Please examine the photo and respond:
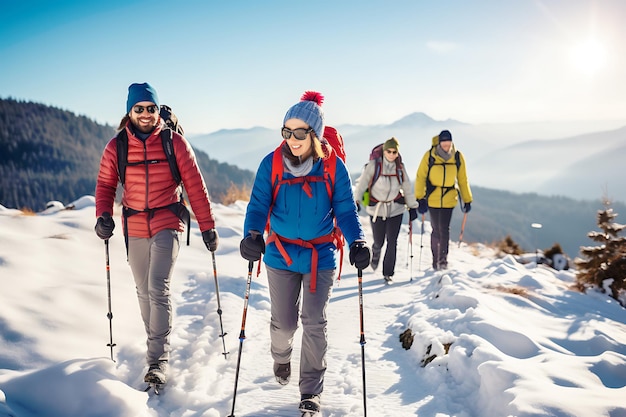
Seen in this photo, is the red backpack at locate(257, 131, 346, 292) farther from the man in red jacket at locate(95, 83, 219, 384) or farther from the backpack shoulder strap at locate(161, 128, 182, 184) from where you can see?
the backpack shoulder strap at locate(161, 128, 182, 184)

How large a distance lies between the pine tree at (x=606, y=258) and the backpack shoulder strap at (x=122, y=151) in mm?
8421

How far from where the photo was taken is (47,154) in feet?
433

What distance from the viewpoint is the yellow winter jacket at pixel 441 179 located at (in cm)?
774

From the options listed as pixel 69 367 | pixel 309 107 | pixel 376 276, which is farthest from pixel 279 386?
pixel 376 276

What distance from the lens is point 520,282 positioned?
718cm

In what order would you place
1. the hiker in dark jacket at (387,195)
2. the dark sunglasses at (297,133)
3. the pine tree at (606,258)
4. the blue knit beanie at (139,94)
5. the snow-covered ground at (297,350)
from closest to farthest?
1. the snow-covered ground at (297,350)
2. the dark sunglasses at (297,133)
3. the blue knit beanie at (139,94)
4. the hiker in dark jacket at (387,195)
5. the pine tree at (606,258)

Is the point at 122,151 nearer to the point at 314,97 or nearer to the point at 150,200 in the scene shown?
the point at 150,200

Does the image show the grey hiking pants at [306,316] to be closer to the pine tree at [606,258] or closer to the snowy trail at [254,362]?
the snowy trail at [254,362]

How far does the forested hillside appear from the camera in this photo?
389ft

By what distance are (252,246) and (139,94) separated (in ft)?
5.88

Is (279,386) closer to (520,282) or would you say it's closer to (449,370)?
(449,370)

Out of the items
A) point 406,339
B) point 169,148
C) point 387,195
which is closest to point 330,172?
point 169,148

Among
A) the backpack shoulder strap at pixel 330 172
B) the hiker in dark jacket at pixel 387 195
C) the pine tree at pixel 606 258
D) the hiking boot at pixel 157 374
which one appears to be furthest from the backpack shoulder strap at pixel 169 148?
the pine tree at pixel 606 258

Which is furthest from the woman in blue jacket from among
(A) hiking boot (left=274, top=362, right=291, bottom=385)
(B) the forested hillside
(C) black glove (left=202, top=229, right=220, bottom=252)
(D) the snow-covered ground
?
(B) the forested hillside
